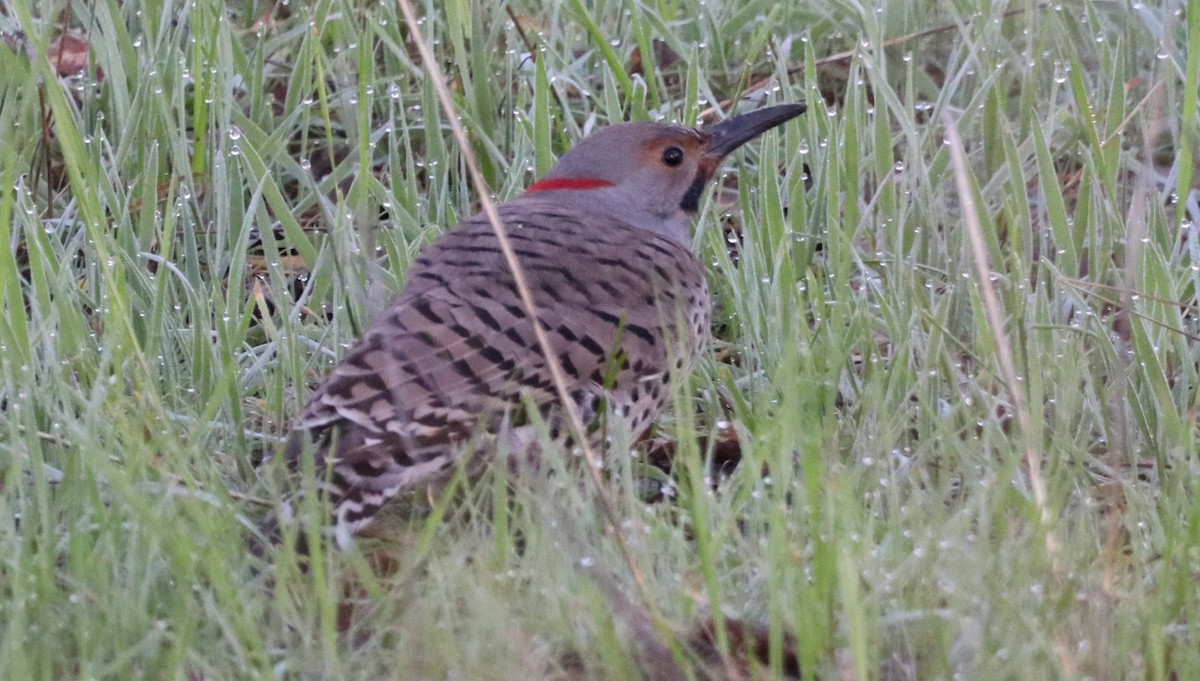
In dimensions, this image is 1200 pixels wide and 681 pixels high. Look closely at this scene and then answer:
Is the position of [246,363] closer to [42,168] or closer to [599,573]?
[42,168]

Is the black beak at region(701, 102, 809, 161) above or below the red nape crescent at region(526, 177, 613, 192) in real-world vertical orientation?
above

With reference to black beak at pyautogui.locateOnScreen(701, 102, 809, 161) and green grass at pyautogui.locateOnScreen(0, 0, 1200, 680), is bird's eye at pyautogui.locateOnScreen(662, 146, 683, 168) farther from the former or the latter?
green grass at pyautogui.locateOnScreen(0, 0, 1200, 680)

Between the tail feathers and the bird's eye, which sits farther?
the bird's eye

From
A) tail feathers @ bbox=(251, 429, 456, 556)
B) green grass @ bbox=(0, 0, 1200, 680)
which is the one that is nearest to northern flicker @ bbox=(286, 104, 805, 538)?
tail feathers @ bbox=(251, 429, 456, 556)

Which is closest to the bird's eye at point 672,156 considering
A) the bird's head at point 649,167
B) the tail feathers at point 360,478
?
the bird's head at point 649,167

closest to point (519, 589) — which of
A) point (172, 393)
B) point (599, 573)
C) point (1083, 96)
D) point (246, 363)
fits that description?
point (599, 573)

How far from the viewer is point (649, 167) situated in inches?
157

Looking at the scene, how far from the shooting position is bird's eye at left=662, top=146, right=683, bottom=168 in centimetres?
402

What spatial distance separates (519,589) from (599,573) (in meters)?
0.29

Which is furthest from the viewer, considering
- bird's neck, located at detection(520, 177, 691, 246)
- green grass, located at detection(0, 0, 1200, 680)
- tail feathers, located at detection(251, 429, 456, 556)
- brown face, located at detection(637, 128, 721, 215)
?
brown face, located at detection(637, 128, 721, 215)

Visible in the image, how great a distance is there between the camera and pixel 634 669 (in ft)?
7.51

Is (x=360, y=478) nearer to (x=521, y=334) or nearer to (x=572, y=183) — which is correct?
(x=521, y=334)

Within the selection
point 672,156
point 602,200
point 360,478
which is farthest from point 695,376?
point 360,478

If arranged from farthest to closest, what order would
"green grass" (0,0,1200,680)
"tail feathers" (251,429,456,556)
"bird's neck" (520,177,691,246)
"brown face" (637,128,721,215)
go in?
"brown face" (637,128,721,215)
"bird's neck" (520,177,691,246)
"tail feathers" (251,429,456,556)
"green grass" (0,0,1200,680)
